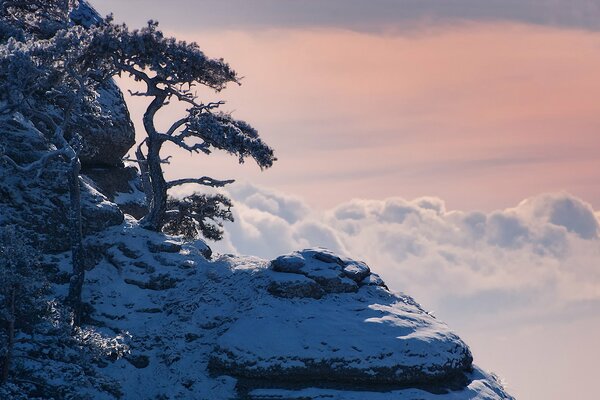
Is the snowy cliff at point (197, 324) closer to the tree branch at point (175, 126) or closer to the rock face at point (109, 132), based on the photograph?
the tree branch at point (175, 126)

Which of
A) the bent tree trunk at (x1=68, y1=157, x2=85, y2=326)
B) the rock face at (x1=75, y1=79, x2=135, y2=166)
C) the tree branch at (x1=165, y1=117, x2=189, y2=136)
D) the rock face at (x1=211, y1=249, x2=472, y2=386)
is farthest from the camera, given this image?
the rock face at (x1=75, y1=79, x2=135, y2=166)

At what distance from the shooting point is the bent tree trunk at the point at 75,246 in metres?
38.3

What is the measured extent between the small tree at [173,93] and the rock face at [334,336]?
702 cm

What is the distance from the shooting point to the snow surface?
35.4 metres

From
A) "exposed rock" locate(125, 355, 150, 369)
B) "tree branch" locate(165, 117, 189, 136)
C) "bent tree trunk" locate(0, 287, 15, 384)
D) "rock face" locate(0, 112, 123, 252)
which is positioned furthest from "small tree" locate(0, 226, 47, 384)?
"tree branch" locate(165, 117, 189, 136)

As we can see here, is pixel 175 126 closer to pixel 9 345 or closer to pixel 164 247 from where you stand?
pixel 164 247

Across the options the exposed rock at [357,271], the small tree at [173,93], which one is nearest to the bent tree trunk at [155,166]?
the small tree at [173,93]

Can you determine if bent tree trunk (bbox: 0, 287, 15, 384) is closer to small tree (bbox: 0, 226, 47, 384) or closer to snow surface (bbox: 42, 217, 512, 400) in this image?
small tree (bbox: 0, 226, 47, 384)

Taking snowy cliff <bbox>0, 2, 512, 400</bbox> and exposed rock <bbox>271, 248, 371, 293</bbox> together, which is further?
exposed rock <bbox>271, 248, 371, 293</bbox>

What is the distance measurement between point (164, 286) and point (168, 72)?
1028 centimetres

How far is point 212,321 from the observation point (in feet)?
127

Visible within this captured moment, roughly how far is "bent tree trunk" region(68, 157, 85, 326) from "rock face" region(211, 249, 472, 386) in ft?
22.6

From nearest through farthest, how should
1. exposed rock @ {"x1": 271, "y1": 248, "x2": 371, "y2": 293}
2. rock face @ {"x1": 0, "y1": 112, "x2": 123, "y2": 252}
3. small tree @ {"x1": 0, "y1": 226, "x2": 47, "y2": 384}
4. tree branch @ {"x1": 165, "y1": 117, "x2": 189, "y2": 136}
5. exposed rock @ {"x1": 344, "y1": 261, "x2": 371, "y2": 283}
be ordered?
small tree @ {"x1": 0, "y1": 226, "x2": 47, "y2": 384}, exposed rock @ {"x1": 271, "y1": 248, "x2": 371, "y2": 293}, exposed rock @ {"x1": 344, "y1": 261, "x2": 371, "y2": 283}, rock face @ {"x1": 0, "y1": 112, "x2": 123, "y2": 252}, tree branch @ {"x1": 165, "y1": 117, "x2": 189, "y2": 136}

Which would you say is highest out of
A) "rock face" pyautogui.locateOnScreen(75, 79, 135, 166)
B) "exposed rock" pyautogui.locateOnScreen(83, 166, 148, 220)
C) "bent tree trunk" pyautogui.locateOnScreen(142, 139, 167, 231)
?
"rock face" pyautogui.locateOnScreen(75, 79, 135, 166)
